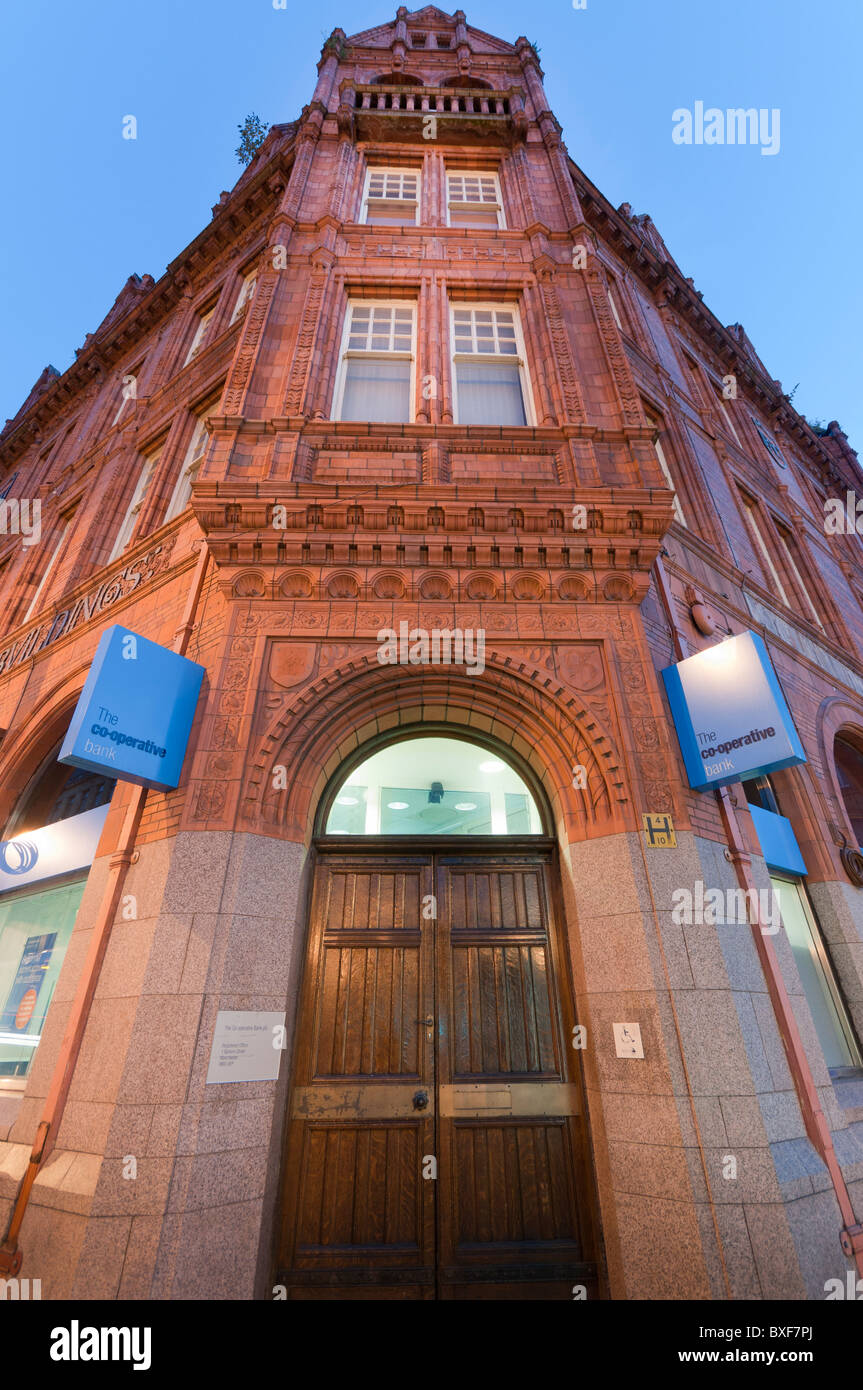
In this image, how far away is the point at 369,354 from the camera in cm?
857

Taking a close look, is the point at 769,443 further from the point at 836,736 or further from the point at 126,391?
the point at 126,391

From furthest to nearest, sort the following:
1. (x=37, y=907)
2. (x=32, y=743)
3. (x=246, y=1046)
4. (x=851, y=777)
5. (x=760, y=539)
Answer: (x=760, y=539) → (x=851, y=777) → (x=32, y=743) → (x=37, y=907) → (x=246, y=1046)

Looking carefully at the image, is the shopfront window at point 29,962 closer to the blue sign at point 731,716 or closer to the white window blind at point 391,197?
the blue sign at point 731,716

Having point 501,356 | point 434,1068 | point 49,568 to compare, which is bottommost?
point 434,1068

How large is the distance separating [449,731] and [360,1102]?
339cm

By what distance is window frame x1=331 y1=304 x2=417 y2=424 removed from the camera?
805cm

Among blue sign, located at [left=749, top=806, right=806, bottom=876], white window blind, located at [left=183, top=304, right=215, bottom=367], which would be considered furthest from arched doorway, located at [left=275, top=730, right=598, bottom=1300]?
white window blind, located at [left=183, top=304, right=215, bottom=367]

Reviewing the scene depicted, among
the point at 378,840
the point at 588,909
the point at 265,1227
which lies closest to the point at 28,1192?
the point at 265,1227

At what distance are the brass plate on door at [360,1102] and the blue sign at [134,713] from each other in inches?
112

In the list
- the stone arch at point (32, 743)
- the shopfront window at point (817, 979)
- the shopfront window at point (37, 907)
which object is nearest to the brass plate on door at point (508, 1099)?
the shopfront window at point (817, 979)

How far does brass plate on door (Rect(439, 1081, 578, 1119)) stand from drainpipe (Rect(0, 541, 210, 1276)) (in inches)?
115

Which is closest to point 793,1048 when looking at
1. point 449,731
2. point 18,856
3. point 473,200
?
point 449,731
